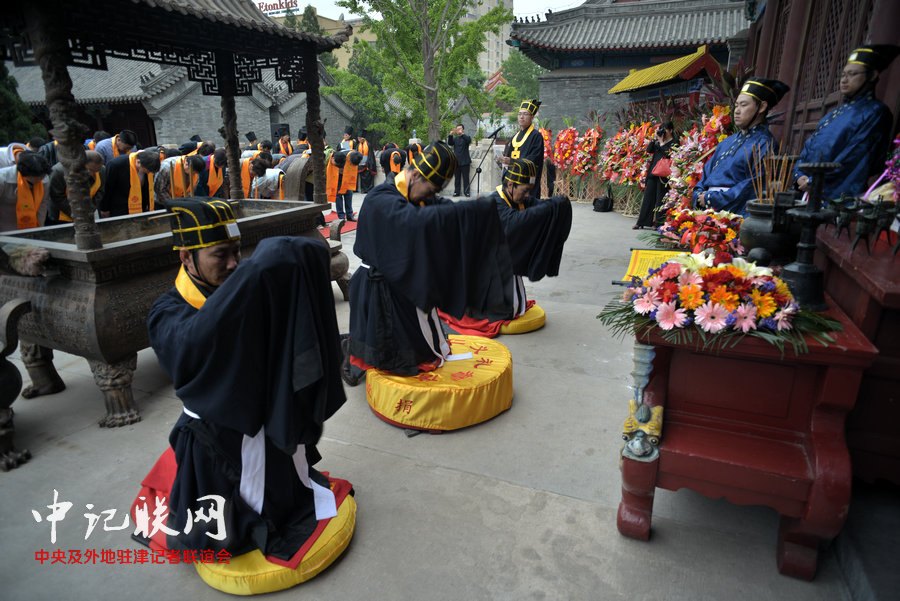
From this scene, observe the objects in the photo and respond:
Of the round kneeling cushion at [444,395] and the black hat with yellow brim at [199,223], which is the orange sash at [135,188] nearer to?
the round kneeling cushion at [444,395]

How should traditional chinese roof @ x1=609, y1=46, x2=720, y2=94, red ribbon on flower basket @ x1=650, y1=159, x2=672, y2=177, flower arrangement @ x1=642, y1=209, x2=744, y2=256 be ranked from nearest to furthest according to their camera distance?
flower arrangement @ x1=642, y1=209, x2=744, y2=256 < red ribbon on flower basket @ x1=650, y1=159, x2=672, y2=177 < traditional chinese roof @ x1=609, y1=46, x2=720, y2=94

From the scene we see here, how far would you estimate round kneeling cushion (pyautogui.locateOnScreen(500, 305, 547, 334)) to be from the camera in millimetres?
4902

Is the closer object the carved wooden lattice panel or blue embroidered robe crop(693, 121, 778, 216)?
blue embroidered robe crop(693, 121, 778, 216)

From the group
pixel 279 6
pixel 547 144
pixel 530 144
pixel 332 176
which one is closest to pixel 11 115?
pixel 332 176

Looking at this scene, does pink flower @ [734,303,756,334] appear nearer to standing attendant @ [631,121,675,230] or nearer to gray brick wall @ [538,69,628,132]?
standing attendant @ [631,121,675,230]

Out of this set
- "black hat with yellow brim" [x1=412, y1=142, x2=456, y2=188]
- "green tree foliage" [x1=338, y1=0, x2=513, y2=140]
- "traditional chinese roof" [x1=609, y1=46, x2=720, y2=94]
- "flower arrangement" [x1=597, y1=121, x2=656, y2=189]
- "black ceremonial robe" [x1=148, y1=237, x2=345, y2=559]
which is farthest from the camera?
"green tree foliage" [x1=338, y1=0, x2=513, y2=140]

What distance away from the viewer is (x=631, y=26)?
18.3 meters

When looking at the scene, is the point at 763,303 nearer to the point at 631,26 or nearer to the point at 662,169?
the point at 662,169

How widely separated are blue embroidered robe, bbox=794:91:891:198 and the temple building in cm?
1593

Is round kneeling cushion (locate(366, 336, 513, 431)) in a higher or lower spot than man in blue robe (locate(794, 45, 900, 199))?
lower

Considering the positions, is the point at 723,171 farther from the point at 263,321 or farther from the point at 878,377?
the point at 263,321

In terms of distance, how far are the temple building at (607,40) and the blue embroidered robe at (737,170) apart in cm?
1528

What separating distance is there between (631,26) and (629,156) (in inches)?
416

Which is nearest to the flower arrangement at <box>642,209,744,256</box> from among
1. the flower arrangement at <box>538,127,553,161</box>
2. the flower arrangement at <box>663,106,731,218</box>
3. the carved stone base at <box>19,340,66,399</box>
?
the flower arrangement at <box>663,106,731,218</box>
